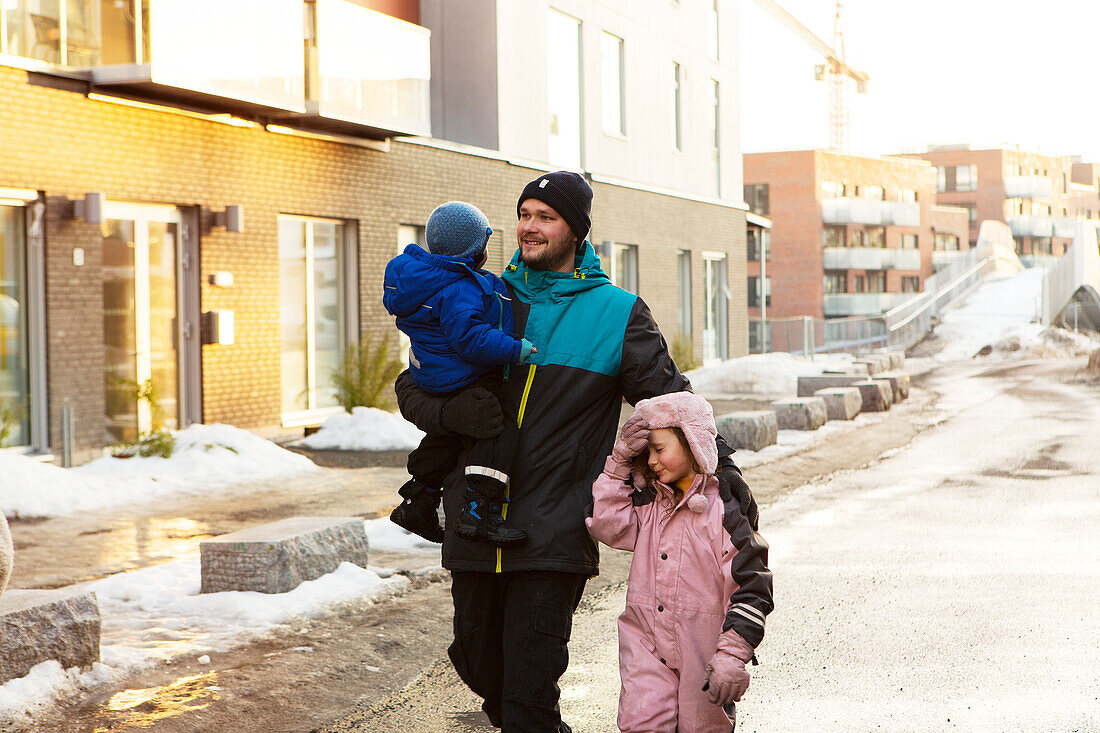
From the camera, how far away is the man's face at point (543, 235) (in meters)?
3.73

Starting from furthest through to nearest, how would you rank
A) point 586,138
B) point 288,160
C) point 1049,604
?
point 586,138, point 288,160, point 1049,604

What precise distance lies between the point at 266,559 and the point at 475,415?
3.88 metres

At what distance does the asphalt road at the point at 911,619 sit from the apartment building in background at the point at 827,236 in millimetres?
66924

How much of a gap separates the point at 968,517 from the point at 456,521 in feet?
25.1

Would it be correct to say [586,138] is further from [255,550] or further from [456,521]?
[456,521]

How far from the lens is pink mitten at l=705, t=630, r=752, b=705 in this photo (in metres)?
3.34

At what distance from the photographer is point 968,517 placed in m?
10.3

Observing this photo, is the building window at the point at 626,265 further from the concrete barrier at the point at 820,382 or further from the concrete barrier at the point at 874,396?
the concrete barrier at the point at 874,396

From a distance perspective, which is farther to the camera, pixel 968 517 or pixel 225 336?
pixel 225 336

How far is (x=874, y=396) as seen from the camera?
2106 centimetres

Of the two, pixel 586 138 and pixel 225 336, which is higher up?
pixel 586 138

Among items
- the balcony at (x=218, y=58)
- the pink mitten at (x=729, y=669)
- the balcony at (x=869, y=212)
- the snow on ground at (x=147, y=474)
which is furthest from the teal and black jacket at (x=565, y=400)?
the balcony at (x=869, y=212)

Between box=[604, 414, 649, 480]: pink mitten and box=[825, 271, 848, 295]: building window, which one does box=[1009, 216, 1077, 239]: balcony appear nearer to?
box=[825, 271, 848, 295]: building window

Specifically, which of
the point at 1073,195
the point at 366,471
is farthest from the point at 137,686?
the point at 1073,195
